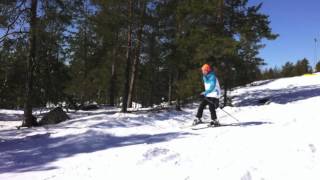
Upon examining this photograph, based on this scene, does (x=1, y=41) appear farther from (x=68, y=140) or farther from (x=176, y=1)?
(x=176, y=1)

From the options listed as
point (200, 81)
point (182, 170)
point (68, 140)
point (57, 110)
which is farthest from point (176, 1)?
point (182, 170)

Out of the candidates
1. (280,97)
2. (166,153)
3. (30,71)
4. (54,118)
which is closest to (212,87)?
(166,153)

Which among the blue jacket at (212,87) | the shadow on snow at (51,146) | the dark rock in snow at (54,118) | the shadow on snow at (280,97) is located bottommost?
the shadow on snow at (51,146)

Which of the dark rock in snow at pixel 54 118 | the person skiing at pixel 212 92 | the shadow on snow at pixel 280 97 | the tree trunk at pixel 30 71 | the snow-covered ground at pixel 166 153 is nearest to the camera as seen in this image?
the snow-covered ground at pixel 166 153

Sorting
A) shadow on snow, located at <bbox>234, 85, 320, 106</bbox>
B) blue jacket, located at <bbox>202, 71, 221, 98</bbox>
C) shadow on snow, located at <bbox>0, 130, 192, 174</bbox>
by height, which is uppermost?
blue jacket, located at <bbox>202, 71, 221, 98</bbox>

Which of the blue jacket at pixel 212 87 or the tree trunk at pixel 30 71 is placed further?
the tree trunk at pixel 30 71

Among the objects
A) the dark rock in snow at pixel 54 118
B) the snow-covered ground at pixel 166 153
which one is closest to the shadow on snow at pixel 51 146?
the snow-covered ground at pixel 166 153

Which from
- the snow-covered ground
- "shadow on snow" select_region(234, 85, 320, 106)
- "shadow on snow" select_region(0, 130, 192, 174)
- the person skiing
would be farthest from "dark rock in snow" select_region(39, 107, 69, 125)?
"shadow on snow" select_region(234, 85, 320, 106)

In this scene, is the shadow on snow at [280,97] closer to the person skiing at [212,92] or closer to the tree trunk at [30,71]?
the person skiing at [212,92]

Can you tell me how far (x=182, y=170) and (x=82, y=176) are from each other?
1.74 meters

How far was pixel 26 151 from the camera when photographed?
399 inches

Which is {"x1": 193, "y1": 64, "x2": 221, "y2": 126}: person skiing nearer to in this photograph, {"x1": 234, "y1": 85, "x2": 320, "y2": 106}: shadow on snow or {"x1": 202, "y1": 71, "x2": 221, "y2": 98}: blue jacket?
{"x1": 202, "y1": 71, "x2": 221, "y2": 98}: blue jacket

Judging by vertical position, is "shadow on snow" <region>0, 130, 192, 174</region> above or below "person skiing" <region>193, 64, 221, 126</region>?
below

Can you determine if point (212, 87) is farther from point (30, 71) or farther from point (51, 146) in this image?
point (30, 71)
